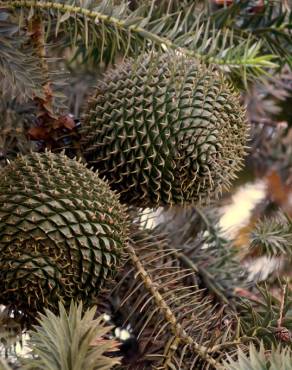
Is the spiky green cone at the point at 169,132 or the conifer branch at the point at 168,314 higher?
the spiky green cone at the point at 169,132

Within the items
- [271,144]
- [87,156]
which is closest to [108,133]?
[87,156]

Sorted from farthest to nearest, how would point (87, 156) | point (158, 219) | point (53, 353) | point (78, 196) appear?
point (158, 219) → point (87, 156) → point (78, 196) → point (53, 353)

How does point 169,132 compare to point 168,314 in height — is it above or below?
above

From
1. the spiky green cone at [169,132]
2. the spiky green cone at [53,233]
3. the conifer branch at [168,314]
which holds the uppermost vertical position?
the spiky green cone at [169,132]

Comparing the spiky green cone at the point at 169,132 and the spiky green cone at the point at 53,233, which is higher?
the spiky green cone at the point at 169,132

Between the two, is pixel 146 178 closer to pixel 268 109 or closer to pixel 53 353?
pixel 53 353
